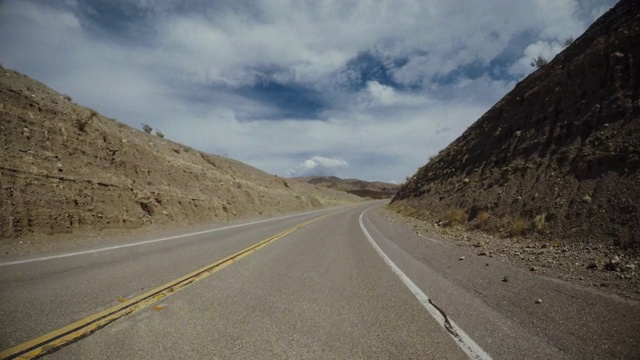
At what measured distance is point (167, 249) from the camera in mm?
9195

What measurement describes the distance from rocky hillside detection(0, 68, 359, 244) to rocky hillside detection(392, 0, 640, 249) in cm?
1536

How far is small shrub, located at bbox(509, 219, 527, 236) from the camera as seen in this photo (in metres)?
9.77

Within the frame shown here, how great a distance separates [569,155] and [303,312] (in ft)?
37.4

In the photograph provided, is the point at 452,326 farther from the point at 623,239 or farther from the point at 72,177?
the point at 72,177

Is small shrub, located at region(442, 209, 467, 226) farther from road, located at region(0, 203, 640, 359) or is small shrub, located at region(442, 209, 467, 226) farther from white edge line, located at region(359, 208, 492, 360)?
white edge line, located at region(359, 208, 492, 360)

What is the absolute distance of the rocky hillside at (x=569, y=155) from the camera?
8.19m

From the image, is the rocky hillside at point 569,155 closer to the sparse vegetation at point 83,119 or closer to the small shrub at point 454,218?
the small shrub at point 454,218

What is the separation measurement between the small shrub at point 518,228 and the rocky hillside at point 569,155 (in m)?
0.03

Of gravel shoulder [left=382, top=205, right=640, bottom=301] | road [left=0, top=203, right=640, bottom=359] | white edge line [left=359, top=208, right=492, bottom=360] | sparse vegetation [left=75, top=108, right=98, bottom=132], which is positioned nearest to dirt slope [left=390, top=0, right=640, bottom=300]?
gravel shoulder [left=382, top=205, right=640, bottom=301]

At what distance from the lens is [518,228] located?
991 centimetres

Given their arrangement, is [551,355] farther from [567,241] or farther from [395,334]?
[567,241]

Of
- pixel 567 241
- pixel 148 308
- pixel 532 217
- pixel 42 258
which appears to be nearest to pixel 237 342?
pixel 148 308

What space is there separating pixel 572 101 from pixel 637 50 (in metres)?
2.43

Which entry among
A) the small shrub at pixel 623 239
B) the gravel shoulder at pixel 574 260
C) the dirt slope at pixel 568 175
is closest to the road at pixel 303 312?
the gravel shoulder at pixel 574 260
